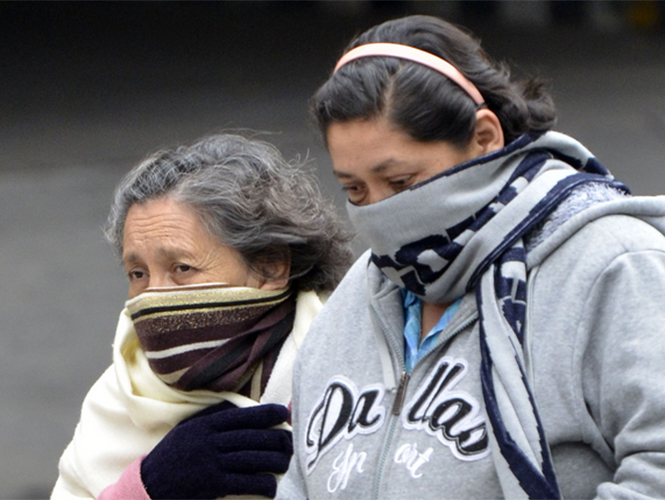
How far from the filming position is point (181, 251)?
2.37 metres

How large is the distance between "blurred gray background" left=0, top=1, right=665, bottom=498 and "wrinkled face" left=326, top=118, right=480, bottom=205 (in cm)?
308

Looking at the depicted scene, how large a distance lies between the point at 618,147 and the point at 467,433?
3589 millimetres

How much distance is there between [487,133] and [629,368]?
0.44 m

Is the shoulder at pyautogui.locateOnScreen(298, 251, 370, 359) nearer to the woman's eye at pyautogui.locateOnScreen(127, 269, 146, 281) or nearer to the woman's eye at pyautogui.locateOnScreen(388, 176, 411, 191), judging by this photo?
the woman's eye at pyautogui.locateOnScreen(388, 176, 411, 191)

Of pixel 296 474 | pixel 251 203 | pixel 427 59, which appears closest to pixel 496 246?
pixel 427 59

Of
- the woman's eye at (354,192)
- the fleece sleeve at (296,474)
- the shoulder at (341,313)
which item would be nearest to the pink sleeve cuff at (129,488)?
the fleece sleeve at (296,474)

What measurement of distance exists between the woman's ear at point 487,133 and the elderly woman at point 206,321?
918 mm

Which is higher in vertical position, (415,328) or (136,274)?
(136,274)

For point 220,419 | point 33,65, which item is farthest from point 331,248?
point 33,65

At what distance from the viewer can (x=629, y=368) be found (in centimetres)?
132

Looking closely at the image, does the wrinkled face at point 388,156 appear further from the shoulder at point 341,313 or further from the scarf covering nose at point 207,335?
the scarf covering nose at point 207,335

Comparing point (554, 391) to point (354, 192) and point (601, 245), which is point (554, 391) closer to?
point (601, 245)

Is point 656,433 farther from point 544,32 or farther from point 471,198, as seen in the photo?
point 544,32

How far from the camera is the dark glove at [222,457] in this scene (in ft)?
7.20
